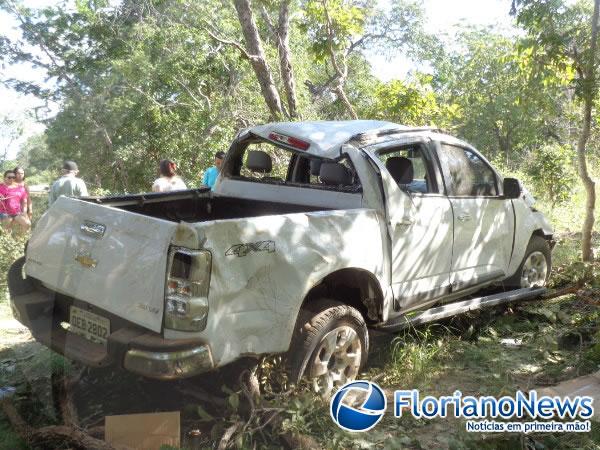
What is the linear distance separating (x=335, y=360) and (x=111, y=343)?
1.44 metres

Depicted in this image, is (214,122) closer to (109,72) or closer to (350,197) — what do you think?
(109,72)

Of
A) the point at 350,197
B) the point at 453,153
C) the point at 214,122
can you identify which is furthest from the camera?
the point at 214,122

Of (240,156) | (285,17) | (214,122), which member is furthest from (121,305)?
(214,122)

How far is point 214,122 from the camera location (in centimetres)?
1446

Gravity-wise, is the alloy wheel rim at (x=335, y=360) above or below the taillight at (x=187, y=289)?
below

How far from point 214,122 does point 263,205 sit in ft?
34.6

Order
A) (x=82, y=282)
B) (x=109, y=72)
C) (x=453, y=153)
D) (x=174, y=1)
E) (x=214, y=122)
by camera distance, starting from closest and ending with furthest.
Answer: (x=82, y=282), (x=453, y=153), (x=214, y=122), (x=174, y=1), (x=109, y=72)

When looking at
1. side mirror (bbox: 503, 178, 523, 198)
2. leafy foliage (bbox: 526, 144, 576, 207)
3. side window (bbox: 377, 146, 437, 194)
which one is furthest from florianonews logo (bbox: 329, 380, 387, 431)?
leafy foliage (bbox: 526, 144, 576, 207)

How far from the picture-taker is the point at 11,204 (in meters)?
8.38

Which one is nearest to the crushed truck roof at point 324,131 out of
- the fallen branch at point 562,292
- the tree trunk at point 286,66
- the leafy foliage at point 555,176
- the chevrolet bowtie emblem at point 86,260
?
the chevrolet bowtie emblem at point 86,260

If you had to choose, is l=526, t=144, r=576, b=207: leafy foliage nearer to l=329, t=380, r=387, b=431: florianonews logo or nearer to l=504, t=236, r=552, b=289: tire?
l=504, t=236, r=552, b=289: tire

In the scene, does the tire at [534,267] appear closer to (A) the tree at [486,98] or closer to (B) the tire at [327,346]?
(B) the tire at [327,346]

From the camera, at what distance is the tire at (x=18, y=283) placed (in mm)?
3545

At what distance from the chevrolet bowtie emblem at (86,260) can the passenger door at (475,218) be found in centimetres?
279
